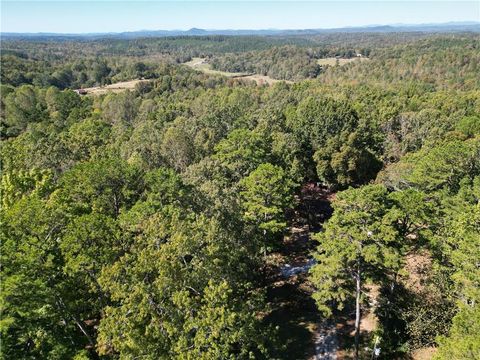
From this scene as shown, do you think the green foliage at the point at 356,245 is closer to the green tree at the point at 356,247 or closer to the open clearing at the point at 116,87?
the green tree at the point at 356,247

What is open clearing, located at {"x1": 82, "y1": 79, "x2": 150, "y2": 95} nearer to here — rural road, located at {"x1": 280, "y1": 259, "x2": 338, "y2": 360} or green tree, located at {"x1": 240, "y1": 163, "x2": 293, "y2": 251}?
green tree, located at {"x1": 240, "y1": 163, "x2": 293, "y2": 251}

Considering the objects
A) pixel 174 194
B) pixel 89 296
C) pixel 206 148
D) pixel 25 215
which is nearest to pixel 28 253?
pixel 25 215

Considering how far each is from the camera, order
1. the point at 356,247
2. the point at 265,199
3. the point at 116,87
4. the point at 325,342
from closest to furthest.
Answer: the point at 356,247 < the point at 325,342 < the point at 265,199 < the point at 116,87

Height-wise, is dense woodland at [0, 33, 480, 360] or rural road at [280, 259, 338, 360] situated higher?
dense woodland at [0, 33, 480, 360]

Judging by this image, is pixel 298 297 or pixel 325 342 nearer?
pixel 325 342

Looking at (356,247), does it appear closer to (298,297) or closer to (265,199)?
(265,199)

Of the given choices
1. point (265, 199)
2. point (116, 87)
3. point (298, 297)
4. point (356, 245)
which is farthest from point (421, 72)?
point (356, 245)

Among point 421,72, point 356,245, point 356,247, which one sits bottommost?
point 356,247

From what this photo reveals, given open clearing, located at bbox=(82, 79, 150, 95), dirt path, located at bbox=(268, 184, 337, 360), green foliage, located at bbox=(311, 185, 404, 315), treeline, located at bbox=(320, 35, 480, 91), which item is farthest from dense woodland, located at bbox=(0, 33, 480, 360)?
open clearing, located at bbox=(82, 79, 150, 95)
